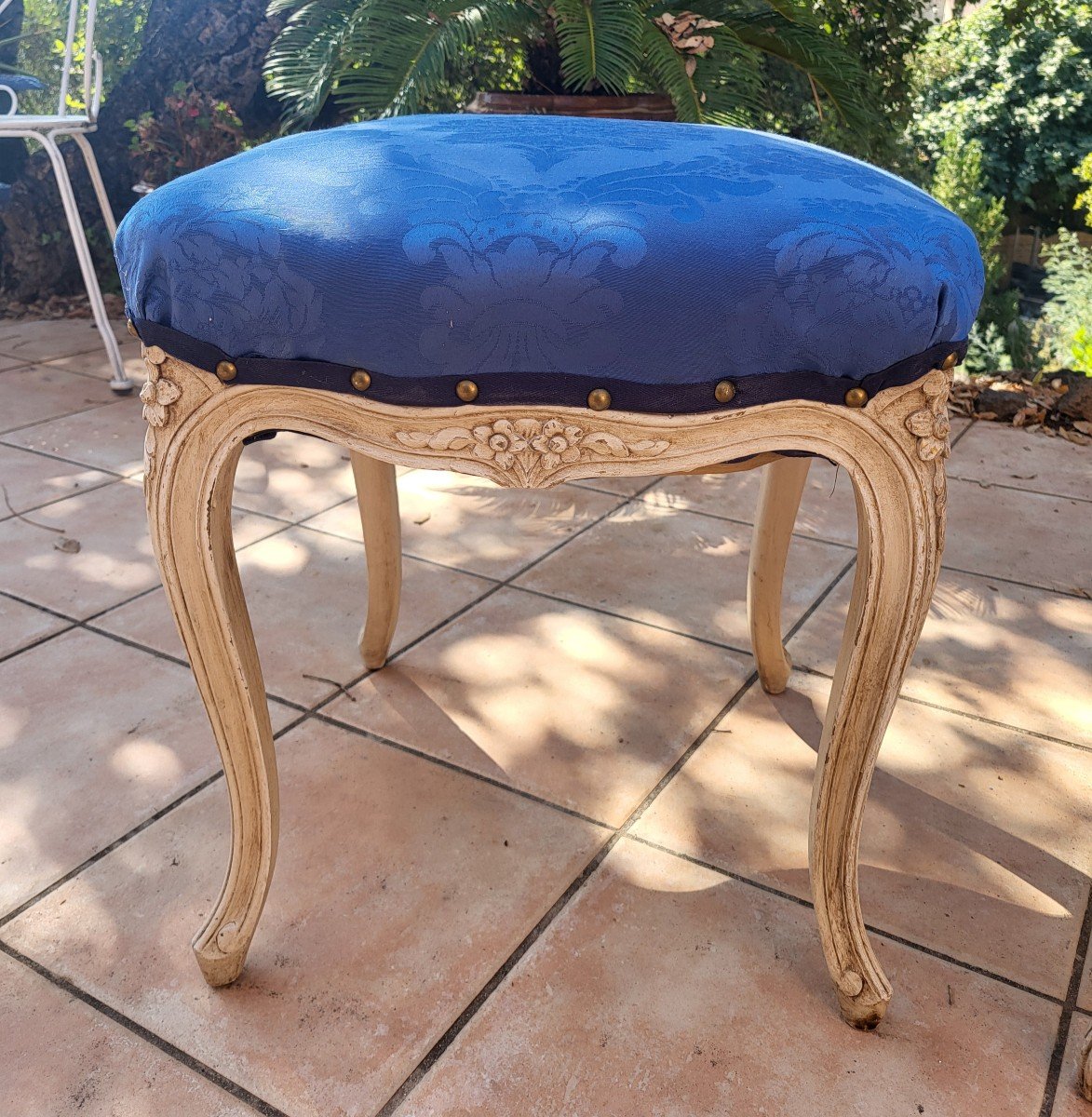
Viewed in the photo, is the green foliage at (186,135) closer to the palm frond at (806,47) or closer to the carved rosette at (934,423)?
the palm frond at (806,47)

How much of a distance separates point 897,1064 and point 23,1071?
2.59 ft

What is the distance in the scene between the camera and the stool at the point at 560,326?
71 centimetres

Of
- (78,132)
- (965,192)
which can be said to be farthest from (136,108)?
(965,192)

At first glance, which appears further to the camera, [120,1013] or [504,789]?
[504,789]

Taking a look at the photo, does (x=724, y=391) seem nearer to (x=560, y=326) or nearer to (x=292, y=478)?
(x=560, y=326)

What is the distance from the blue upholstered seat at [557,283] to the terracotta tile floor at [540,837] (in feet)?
1.97

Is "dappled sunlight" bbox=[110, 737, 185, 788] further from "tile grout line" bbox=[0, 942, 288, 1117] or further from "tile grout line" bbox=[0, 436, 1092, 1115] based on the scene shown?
"tile grout line" bbox=[0, 942, 288, 1117]

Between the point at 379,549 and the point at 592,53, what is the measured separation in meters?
1.47

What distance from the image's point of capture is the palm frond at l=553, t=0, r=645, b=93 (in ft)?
7.61

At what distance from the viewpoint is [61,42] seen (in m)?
4.13

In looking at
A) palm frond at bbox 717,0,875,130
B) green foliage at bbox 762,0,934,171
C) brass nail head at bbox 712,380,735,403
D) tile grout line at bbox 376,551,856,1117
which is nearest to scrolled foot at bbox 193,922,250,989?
tile grout line at bbox 376,551,856,1117

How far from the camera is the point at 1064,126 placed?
4.89 metres

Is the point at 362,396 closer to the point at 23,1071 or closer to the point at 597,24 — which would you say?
the point at 23,1071

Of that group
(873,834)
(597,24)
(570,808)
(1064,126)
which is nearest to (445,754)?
(570,808)
